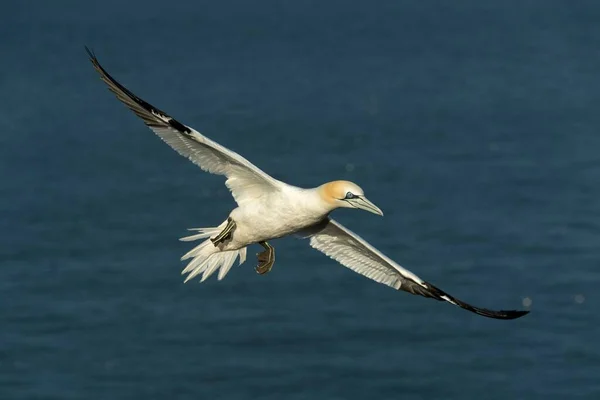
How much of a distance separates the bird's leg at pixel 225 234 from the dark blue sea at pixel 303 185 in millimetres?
11233

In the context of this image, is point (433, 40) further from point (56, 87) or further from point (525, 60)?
point (56, 87)

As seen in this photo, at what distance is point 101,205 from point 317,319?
669 centimetres

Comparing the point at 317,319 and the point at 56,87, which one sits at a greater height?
the point at 56,87

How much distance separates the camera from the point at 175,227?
3297cm

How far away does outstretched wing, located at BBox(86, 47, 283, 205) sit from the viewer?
54.1 feet

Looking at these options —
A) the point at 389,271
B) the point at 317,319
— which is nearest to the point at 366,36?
the point at 317,319

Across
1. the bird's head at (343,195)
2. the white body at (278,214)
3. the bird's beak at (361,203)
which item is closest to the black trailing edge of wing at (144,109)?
the white body at (278,214)

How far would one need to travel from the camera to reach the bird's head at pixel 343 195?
16.2 m

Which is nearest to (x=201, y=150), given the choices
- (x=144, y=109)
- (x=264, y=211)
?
(x=144, y=109)

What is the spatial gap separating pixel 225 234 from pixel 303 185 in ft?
50.6

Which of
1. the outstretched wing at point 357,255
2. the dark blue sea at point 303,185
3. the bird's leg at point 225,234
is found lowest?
the bird's leg at point 225,234

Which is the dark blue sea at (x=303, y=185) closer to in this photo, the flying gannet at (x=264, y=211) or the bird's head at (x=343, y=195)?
the flying gannet at (x=264, y=211)

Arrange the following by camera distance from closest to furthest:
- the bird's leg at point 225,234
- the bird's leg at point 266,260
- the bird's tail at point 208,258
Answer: the bird's leg at point 225,234 → the bird's tail at point 208,258 → the bird's leg at point 266,260

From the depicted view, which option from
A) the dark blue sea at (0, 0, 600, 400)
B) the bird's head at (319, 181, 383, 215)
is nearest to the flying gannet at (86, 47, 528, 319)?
the bird's head at (319, 181, 383, 215)
